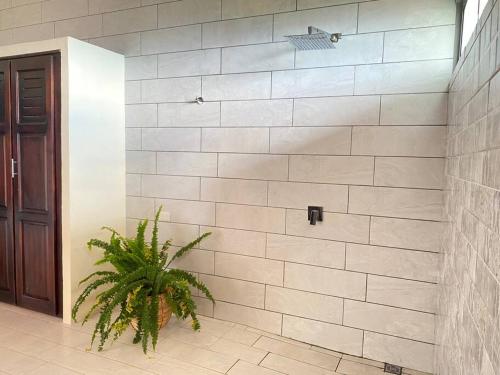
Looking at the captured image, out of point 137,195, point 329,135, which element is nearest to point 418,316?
point 329,135

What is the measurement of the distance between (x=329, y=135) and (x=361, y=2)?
32.7 inches

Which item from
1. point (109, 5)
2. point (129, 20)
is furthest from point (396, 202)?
point (109, 5)

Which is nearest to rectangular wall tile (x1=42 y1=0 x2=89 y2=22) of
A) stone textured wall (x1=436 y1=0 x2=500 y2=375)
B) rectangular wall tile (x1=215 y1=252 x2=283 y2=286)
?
rectangular wall tile (x1=215 y1=252 x2=283 y2=286)

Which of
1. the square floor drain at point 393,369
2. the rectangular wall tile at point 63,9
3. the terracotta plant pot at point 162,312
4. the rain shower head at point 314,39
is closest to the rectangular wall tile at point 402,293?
the square floor drain at point 393,369

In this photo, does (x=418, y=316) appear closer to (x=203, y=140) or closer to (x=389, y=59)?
(x=389, y=59)

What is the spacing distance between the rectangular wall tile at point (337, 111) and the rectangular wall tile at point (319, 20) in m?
0.43

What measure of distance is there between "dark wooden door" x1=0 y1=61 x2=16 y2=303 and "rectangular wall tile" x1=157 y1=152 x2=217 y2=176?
1161 mm

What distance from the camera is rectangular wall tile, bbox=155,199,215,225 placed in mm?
2949

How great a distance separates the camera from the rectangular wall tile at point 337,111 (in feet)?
7.91

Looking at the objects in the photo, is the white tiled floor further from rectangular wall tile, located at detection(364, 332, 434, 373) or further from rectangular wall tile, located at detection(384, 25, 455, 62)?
rectangular wall tile, located at detection(384, 25, 455, 62)

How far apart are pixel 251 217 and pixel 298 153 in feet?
1.89

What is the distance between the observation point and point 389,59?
2.34m

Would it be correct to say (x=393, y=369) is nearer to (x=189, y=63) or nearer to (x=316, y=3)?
(x=316, y=3)

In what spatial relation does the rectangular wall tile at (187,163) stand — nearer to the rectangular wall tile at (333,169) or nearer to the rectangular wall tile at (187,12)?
the rectangular wall tile at (333,169)
